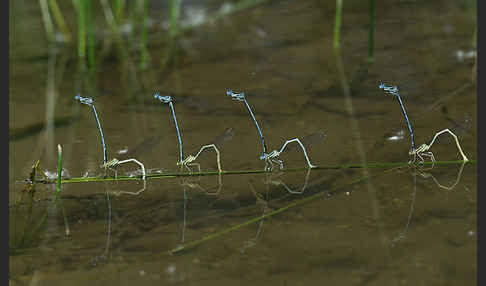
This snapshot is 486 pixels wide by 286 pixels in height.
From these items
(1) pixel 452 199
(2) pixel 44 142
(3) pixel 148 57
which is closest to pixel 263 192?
(1) pixel 452 199

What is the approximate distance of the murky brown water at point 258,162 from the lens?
2.36 meters

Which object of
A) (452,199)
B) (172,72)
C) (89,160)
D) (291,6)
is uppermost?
(291,6)

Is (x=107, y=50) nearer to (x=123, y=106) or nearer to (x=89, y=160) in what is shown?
(x=123, y=106)

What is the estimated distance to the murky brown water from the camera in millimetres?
2361

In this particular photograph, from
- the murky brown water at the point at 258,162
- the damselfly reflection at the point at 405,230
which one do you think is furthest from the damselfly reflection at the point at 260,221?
the damselfly reflection at the point at 405,230

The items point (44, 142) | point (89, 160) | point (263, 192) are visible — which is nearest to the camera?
point (263, 192)

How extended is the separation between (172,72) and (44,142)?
166 cm

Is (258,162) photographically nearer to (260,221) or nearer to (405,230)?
(260,221)

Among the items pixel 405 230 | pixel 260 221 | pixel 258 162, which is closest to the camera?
pixel 405 230

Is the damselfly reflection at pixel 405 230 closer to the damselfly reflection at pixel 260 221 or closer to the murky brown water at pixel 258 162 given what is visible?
the murky brown water at pixel 258 162

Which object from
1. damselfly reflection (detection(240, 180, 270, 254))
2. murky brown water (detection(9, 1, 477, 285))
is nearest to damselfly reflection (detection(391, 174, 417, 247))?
murky brown water (detection(9, 1, 477, 285))

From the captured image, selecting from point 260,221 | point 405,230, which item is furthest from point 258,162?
point 405,230

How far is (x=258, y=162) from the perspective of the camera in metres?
3.26

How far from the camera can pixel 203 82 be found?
486 centimetres
